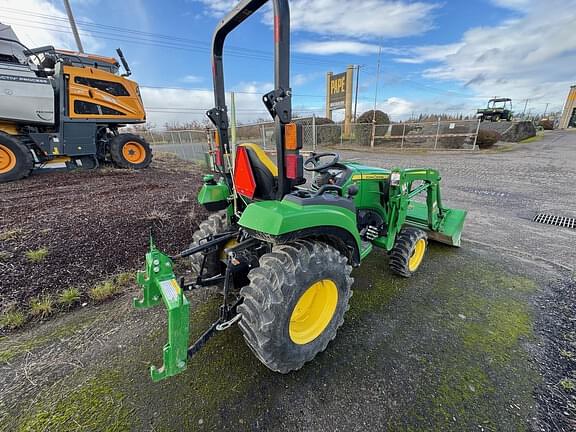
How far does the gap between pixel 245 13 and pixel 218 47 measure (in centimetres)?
48

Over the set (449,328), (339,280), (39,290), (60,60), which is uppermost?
(60,60)

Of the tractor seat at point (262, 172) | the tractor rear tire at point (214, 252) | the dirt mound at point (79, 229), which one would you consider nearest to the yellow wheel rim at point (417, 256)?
the tractor seat at point (262, 172)

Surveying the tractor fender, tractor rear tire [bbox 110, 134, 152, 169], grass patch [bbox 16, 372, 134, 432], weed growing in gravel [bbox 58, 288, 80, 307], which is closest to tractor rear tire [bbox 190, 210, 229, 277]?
the tractor fender

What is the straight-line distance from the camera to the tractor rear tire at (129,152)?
25.9 ft

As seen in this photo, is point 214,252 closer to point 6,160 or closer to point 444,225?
point 444,225

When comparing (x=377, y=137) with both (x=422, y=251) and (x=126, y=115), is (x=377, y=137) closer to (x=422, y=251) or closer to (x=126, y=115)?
(x=126, y=115)

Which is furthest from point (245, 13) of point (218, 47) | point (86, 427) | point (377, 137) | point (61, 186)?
point (377, 137)

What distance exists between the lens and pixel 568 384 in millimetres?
1736

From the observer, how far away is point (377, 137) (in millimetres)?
18031

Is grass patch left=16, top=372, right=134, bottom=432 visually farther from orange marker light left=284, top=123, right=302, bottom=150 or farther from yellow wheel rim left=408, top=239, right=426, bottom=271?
yellow wheel rim left=408, top=239, right=426, bottom=271

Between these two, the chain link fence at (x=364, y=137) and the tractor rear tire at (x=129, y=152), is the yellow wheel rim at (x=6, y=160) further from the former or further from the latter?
the chain link fence at (x=364, y=137)

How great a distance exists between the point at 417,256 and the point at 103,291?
11.5 ft

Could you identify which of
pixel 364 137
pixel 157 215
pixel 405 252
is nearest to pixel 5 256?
pixel 157 215

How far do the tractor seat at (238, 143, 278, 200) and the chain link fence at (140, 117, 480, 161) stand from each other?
386 inches
